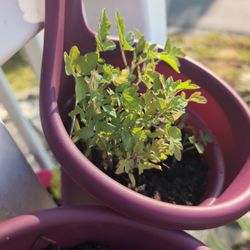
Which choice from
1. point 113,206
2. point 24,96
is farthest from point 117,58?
point 24,96

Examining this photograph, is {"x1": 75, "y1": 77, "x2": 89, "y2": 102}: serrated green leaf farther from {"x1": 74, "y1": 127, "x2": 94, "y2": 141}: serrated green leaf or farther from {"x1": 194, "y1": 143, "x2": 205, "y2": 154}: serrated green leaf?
{"x1": 194, "y1": 143, "x2": 205, "y2": 154}: serrated green leaf

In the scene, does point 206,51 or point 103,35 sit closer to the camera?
point 103,35

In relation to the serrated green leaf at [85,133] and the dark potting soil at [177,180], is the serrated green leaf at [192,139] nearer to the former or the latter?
the dark potting soil at [177,180]

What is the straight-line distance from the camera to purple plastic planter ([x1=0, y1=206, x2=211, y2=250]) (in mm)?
598

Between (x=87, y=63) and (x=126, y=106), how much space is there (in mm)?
74

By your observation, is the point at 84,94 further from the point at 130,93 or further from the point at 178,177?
the point at 178,177

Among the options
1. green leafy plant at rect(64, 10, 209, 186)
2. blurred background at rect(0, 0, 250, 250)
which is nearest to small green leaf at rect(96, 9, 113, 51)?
green leafy plant at rect(64, 10, 209, 186)

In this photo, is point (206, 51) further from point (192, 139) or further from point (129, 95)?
point (129, 95)

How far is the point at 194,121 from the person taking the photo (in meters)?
0.78

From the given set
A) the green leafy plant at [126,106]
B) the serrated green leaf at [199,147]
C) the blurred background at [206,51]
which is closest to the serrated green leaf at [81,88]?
the green leafy plant at [126,106]

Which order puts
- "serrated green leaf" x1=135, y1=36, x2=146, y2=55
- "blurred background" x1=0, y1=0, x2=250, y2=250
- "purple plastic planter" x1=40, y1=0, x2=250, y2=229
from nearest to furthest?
"purple plastic planter" x1=40, y1=0, x2=250, y2=229
"serrated green leaf" x1=135, y1=36, x2=146, y2=55
"blurred background" x1=0, y1=0, x2=250, y2=250

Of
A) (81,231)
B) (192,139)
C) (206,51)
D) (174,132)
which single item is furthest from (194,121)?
(206,51)

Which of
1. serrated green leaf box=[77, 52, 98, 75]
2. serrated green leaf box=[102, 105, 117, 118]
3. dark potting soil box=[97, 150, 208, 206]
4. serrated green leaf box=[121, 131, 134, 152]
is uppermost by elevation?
serrated green leaf box=[77, 52, 98, 75]

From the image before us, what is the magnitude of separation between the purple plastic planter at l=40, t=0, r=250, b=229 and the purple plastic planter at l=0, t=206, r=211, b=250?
4cm
